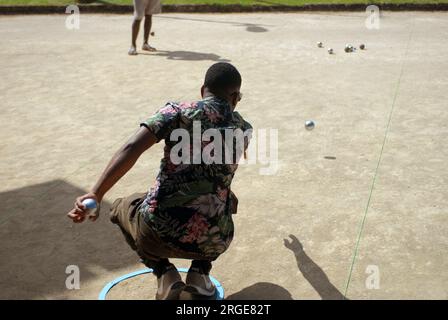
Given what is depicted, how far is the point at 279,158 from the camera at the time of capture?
6457 millimetres

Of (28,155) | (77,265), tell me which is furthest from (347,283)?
(28,155)

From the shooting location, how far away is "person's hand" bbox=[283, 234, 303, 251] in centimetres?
466

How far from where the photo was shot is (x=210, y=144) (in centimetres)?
356

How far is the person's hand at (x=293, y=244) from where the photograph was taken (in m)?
4.66

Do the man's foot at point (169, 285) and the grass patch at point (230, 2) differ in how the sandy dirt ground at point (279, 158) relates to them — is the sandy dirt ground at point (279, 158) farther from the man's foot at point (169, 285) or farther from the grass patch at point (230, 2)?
the grass patch at point (230, 2)

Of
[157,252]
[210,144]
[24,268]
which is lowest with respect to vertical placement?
[24,268]

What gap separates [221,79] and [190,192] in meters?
0.67

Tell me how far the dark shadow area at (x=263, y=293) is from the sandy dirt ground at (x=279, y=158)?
1 centimetres

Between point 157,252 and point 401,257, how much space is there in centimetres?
183

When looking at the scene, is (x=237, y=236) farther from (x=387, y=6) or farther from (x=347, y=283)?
(x=387, y=6)
